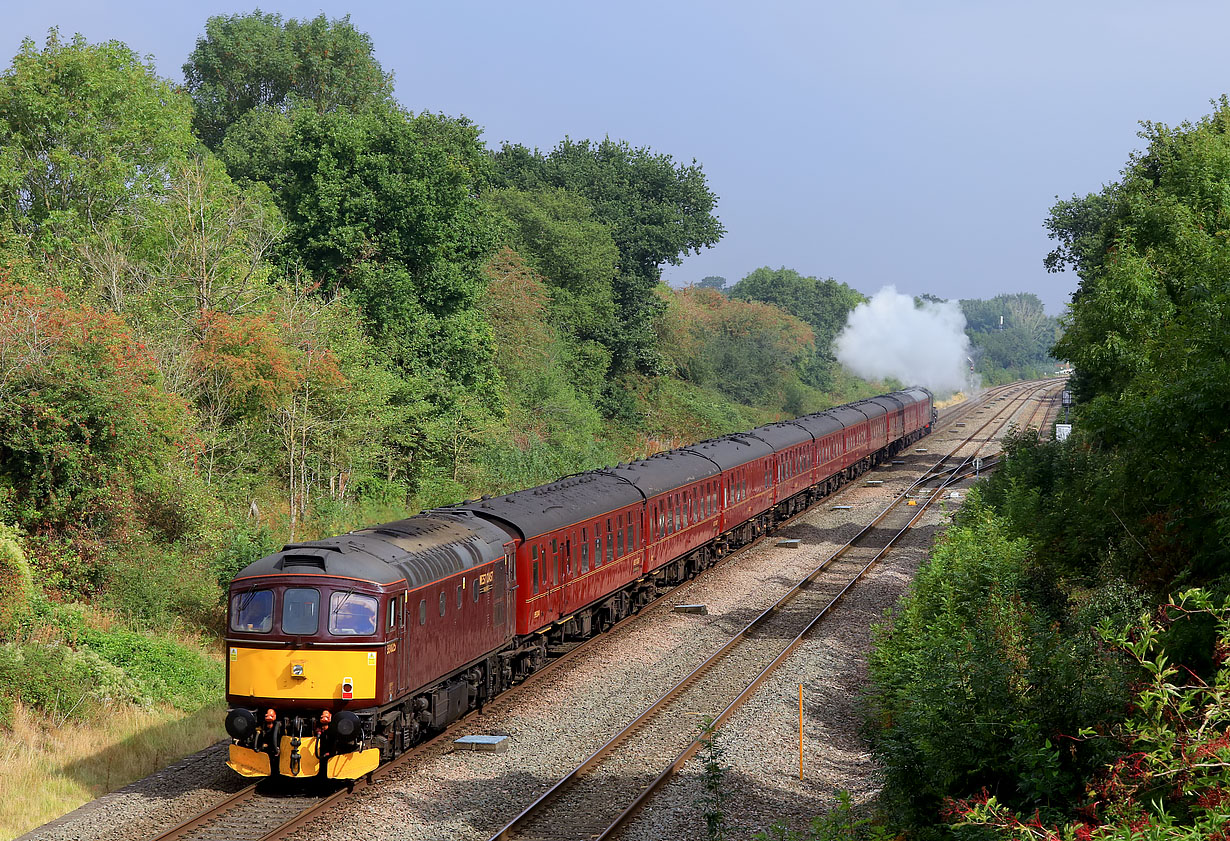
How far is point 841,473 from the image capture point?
51.7 metres

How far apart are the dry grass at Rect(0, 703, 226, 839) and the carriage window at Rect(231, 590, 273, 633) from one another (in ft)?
10.4

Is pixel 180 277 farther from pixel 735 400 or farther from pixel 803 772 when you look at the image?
pixel 735 400

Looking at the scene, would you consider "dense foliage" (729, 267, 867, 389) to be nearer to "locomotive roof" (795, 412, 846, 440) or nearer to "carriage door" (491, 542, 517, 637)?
"locomotive roof" (795, 412, 846, 440)

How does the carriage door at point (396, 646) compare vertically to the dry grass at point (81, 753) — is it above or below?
above

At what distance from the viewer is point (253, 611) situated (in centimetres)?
1490

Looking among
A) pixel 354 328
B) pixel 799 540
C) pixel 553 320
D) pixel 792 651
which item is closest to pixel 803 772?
pixel 792 651

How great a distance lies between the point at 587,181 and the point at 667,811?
5729 cm

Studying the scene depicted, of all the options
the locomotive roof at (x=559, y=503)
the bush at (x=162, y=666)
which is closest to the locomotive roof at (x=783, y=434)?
the locomotive roof at (x=559, y=503)

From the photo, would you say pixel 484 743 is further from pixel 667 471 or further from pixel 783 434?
pixel 783 434

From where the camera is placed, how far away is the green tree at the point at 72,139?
104 ft

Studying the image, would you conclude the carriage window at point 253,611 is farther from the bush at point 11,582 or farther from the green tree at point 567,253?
the green tree at point 567,253

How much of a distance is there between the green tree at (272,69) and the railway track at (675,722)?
4611 centimetres

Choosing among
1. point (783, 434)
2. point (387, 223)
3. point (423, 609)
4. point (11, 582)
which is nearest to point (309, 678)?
point (423, 609)

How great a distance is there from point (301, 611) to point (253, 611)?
0.72m
